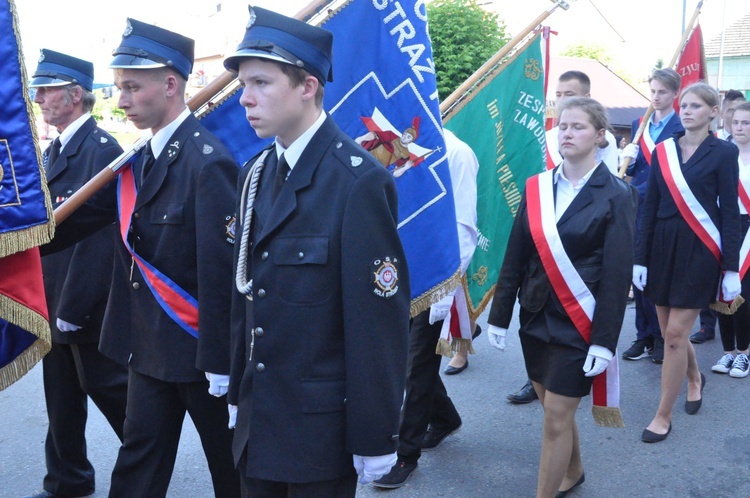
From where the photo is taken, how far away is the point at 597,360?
329cm

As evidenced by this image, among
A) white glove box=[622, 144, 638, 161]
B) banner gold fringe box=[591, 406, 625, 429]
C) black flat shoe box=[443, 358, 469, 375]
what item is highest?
white glove box=[622, 144, 638, 161]

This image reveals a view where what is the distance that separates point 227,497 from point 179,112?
159 cm

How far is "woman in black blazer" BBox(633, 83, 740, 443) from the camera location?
4609mm

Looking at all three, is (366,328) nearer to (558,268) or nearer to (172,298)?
(172,298)

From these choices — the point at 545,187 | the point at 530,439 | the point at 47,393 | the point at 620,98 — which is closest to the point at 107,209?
the point at 47,393

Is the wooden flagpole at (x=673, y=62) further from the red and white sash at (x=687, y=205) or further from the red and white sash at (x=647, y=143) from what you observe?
the red and white sash at (x=687, y=205)

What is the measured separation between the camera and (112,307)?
10.4 feet

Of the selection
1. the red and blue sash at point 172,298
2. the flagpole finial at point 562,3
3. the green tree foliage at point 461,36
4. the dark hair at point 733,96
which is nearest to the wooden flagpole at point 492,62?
the flagpole finial at point 562,3

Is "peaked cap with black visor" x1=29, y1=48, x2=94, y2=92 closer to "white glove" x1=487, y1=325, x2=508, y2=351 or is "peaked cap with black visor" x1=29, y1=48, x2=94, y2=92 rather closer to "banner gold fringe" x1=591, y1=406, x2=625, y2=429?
"white glove" x1=487, y1=325, x2=508, y2=351

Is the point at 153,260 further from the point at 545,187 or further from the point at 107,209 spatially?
the point at 545,187

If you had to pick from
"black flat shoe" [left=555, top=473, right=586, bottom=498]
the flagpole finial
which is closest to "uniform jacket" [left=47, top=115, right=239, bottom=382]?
"black flat shoe" [left=555, top=473, right=586, bottom=498]

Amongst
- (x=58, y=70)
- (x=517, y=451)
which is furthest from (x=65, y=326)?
(x=517, y=451)

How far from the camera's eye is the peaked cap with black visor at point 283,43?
7.22 feet

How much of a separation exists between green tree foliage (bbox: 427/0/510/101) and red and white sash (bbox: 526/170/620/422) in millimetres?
8903
